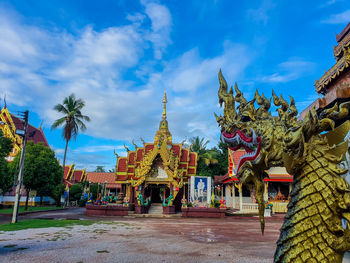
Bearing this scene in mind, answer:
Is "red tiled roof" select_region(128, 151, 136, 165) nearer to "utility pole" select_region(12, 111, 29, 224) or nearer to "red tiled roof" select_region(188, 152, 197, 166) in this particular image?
"red tiled roof" select_region(188, 152, 197, 166)

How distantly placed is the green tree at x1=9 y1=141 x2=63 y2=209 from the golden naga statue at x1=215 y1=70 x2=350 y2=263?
879 inches

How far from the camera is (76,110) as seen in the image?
28938 mm

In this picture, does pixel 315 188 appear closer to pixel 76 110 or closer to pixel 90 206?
pixel 90 206

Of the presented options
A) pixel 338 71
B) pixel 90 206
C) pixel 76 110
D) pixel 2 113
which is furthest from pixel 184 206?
pixel 2 113

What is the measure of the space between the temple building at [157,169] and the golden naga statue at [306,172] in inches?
726

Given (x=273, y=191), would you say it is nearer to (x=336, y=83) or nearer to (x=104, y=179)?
(x=336, y=83)

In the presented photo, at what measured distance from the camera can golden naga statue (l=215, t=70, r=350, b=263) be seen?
1728 mm

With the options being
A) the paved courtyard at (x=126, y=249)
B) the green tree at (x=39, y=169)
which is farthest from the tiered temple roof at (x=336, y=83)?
the green tree at (x=39, y=169)

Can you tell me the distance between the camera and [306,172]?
76.7 inches

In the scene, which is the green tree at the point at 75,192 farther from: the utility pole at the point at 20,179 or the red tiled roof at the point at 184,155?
→ the utility pole at the point at 20,179

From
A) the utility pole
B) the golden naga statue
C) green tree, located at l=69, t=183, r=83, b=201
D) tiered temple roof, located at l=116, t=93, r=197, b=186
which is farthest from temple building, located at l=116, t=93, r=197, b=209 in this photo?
the golden naga statue

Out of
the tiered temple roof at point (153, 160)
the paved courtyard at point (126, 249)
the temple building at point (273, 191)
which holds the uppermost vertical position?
the tiered temple roof at point (153, 160)

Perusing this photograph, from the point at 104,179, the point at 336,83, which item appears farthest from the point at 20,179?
the point at 104,179

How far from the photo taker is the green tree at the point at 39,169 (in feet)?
67.6
